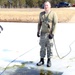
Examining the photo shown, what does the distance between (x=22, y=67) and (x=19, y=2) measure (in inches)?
2279

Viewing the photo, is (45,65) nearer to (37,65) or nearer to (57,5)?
(37,65)

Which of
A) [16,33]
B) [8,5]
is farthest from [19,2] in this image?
[16,33]

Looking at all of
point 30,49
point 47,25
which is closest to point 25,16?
point 30,49

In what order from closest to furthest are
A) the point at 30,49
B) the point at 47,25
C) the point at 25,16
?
the point at 47,25 < the point at 30,49 < the point at 25,16

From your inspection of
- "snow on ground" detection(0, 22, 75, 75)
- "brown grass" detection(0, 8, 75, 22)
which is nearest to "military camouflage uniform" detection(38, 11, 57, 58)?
"snow on ground" detection(0, 22, 75, 75)

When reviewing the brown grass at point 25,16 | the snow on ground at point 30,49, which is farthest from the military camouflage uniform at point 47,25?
the brown grass at point 25,16

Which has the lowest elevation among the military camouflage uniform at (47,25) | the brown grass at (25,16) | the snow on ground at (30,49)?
the brown grass at (25,16)

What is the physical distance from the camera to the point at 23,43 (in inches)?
482

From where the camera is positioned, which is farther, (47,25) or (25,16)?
Answer: (25,16)

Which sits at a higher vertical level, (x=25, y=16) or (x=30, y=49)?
(x=30, y=49)

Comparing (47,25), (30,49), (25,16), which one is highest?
(47,25)

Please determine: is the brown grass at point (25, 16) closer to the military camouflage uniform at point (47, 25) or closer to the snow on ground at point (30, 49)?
the snow on ground at point (30, 49)

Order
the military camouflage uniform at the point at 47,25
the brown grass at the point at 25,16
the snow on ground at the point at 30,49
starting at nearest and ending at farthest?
the military camouflage uniform at the point at 47,25
the snow on ground at the point at 30,49
the brown grass at the point at 25,16

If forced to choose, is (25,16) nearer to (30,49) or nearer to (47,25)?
(30,49)
